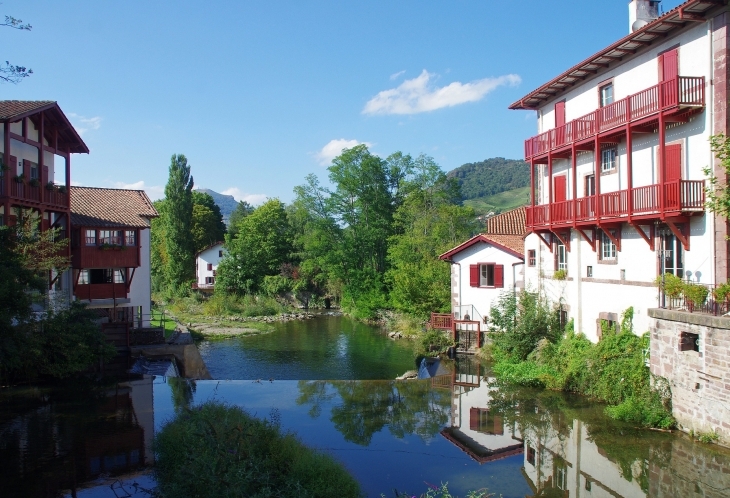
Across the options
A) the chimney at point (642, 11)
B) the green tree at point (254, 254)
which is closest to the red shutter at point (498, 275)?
the chimney at point (642, 11)

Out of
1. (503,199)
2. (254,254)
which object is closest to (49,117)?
(254,254)

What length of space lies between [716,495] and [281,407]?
11670 mm

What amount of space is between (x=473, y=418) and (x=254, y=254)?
39030mm

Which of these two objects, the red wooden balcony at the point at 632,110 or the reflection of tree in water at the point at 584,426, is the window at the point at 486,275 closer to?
the red wooden balcony at the point at 632,110

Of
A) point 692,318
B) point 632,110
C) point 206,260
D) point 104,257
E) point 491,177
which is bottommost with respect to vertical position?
point 692,318

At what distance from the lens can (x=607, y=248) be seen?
63.7 ft

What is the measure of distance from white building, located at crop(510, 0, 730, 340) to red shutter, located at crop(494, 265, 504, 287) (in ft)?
12.2

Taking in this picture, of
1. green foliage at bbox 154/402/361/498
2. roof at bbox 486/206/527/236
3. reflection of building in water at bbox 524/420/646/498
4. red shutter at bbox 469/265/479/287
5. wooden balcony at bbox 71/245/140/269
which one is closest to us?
green foliage at bbox 154/402/361/498

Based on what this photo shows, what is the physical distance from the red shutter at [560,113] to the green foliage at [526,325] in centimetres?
696

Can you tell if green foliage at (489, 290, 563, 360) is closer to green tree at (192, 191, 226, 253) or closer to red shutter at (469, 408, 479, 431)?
red shutter at (469, 408, 479, 431)

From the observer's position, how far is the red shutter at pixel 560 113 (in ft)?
71.8

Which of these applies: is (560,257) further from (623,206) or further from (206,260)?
(206,260)

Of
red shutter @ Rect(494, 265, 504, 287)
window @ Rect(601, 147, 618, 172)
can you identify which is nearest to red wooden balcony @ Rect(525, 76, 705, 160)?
window @ Rect(601, 147, 618, 172)

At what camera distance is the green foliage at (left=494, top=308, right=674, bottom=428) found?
1555cm
